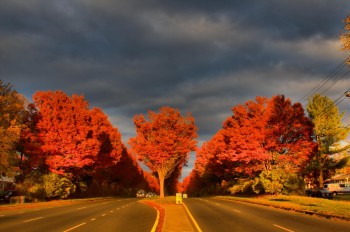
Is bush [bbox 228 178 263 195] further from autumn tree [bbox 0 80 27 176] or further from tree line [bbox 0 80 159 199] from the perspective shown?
autumn tree [bbox 0 80 27 176]

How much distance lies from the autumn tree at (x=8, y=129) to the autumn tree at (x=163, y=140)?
49.4ft

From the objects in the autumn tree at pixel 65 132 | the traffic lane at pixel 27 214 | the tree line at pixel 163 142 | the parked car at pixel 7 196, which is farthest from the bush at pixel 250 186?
the parked car at pixel 7 196

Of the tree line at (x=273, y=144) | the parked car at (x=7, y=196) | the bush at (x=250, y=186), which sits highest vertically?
the tree line at (x=273, y=144)

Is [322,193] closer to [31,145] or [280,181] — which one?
[280,181]

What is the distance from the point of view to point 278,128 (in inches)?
1601

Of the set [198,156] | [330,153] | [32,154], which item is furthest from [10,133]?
[198,156]

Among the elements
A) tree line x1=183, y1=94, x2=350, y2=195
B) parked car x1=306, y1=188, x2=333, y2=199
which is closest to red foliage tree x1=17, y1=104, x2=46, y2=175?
tree line x1=183, y1=94, x2=350, y2=195

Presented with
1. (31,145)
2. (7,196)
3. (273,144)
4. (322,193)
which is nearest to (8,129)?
(31,145)

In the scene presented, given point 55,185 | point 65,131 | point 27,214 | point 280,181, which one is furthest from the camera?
point 65,131

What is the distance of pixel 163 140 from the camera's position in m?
46.8

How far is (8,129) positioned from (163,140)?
19.1 metres

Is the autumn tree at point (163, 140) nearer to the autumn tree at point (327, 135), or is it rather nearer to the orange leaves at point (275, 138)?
the orange leaves at point (275, 138)

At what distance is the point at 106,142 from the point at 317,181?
34.3 m

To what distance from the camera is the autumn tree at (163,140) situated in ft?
154
